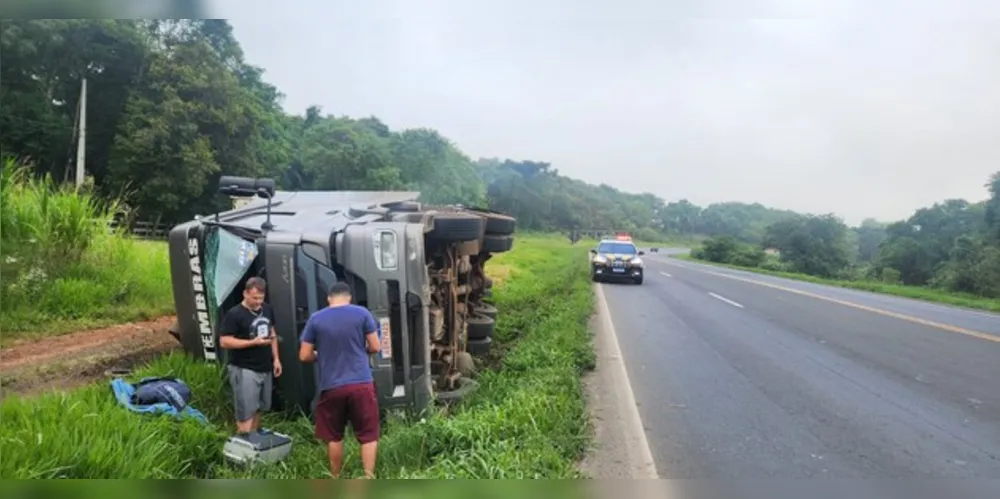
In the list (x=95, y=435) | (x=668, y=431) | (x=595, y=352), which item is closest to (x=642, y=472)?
(x=668, y=431)

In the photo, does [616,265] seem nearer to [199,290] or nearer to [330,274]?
[199,290]

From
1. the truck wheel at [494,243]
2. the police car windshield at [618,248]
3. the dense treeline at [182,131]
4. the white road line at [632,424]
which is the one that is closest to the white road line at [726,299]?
Answer: the police car windshield at [618,248]

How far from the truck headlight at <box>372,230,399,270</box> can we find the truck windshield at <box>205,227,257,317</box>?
99 cm

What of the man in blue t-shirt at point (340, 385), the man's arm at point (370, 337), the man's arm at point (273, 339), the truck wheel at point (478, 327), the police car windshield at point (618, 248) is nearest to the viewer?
the man in blue t-shirt at point (340, 385)

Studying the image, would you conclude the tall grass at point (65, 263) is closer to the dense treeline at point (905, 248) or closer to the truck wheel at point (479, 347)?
the truck wheel at point (479, 347)

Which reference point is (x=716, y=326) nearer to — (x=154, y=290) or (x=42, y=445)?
(x=154, y=290)

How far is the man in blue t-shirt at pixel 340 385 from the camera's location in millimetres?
4102

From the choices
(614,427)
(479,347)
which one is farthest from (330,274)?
(479,347)

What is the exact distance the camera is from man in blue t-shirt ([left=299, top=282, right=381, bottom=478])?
410 centimetres

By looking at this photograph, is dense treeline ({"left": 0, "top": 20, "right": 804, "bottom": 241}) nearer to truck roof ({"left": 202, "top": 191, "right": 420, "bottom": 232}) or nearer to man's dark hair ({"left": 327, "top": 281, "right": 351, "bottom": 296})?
truck roof ({"left": 202, "top": 191, "right": 420, "bottom": 232})

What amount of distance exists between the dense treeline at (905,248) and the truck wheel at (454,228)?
18.9 meters

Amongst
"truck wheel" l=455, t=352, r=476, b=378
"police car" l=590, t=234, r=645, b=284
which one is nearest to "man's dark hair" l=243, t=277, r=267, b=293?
"truck wheel" l=455, t=352, r=476, b=378

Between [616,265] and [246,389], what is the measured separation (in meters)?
16.1

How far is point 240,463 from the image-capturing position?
4227 mm
